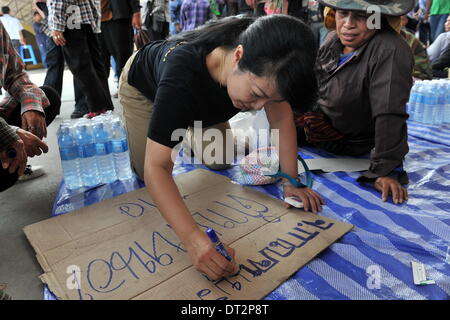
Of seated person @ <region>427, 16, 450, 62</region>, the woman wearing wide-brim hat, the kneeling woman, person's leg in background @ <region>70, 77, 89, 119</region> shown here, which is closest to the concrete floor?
the kneeling woman

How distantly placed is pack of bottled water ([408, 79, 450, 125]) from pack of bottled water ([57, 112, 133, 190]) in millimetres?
1849

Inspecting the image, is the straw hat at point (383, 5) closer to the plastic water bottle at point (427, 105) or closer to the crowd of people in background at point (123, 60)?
the crowd of people in background at point (123, 60)

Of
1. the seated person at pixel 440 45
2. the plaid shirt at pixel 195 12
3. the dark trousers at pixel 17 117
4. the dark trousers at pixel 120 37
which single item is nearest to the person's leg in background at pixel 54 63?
the dark trousers at pixel 120 37

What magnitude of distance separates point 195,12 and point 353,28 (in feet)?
10.4

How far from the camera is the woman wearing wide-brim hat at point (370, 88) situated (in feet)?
3.91

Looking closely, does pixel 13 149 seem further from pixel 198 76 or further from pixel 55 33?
pixel 55 33

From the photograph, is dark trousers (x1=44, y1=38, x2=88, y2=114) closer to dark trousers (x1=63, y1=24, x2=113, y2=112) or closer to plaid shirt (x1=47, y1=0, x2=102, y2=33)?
dark trousers (x1=63, y1=24, x2=113, y2=112)

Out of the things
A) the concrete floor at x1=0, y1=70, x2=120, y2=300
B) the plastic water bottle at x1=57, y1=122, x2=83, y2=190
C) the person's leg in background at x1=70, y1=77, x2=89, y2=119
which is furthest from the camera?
the person's leg in background at x1=70, y1=77, x2=89, y2=119

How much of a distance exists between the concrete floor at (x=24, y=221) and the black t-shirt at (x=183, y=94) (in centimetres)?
53

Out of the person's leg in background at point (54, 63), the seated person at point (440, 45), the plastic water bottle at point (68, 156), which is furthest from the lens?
the seated person at point (440, 45)

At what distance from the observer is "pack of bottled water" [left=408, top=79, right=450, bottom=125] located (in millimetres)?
2055

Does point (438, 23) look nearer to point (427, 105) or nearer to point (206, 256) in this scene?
point (427, 105)

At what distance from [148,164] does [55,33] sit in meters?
1.66
